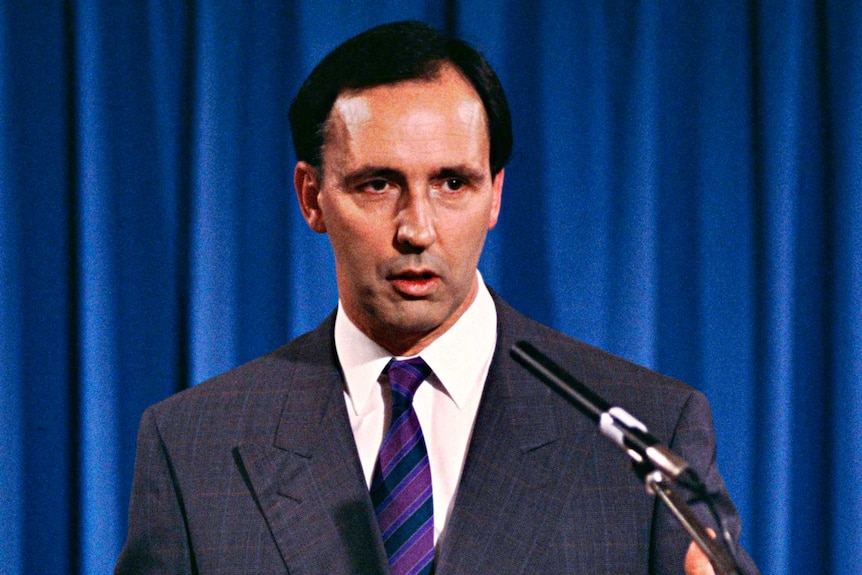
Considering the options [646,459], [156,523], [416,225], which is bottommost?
[156,523]

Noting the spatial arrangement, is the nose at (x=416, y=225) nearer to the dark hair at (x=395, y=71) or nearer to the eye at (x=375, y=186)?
the eye at (x=375, y=186)

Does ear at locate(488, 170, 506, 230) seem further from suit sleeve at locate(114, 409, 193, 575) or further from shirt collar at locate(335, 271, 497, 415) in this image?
suit sleeve at locate(114, 409, 193, 575)

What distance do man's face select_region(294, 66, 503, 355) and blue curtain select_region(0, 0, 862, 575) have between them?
0.65 meters

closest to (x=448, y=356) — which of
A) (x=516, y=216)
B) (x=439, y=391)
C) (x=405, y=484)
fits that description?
(x=439, y=391)

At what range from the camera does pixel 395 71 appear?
1.36 metres

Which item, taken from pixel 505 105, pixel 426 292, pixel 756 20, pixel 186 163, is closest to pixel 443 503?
pixel 426 292

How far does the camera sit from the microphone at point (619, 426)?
77cm

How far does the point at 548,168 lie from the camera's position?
2.01 m

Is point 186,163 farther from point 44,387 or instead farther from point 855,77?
point 855,77

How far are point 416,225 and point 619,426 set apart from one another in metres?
0.52

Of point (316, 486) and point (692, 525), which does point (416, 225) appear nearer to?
point (316, 486)

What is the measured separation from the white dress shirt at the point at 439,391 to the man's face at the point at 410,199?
29 millimetres

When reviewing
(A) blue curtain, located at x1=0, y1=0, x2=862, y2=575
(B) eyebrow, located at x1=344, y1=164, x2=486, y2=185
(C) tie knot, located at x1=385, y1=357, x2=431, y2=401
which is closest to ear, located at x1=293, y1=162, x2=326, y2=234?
(B) eyebrow, located at x1=344, y1=164, x2=486, y2=185

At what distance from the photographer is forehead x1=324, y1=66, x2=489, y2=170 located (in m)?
1.31
